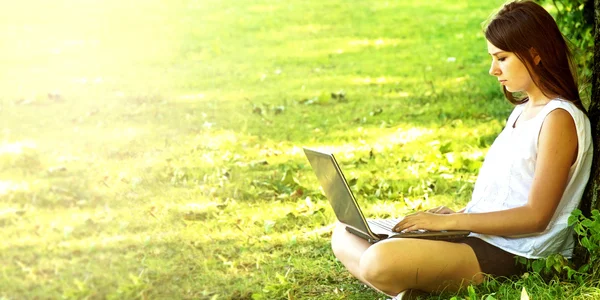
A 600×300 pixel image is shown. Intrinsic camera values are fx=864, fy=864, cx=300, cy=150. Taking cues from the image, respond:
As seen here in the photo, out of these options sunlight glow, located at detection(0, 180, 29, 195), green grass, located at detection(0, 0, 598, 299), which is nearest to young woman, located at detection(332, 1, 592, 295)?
green grass, located at detection(0, 0, 598, 299)

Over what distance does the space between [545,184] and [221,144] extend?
4054 millimetres

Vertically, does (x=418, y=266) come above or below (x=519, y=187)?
below

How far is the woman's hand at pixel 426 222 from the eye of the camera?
10.8 feet

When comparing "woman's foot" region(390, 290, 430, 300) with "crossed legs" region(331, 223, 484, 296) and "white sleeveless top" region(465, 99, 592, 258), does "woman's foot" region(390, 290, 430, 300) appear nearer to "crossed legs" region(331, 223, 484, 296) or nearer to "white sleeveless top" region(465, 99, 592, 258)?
"crossed legs" region(331, 223, 484, 296)

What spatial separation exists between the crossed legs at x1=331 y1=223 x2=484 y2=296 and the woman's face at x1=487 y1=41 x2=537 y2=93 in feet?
2.13

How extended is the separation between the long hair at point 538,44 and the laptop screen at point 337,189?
0.78 meters

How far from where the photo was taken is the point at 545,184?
3.16m

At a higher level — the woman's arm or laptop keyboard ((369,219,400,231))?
the woman's arm

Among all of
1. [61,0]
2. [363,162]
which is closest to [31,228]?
[363,162]

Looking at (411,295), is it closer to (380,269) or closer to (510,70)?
(380,269)

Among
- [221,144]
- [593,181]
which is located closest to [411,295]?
[593,181]

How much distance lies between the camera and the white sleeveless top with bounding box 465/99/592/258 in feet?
10.6

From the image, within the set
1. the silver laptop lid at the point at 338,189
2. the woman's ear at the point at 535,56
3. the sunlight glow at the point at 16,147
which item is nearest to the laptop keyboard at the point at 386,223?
the silver laptop lid at the point at 338,189

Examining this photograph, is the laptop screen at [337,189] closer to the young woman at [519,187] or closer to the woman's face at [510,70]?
the young woman at [519,187]
